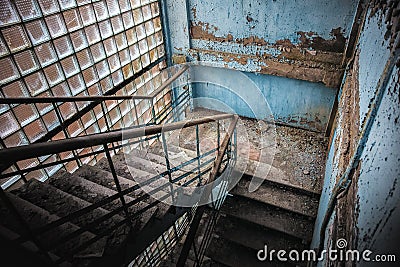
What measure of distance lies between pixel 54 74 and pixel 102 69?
76 cm

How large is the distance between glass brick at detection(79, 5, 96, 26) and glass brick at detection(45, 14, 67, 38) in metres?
0.32

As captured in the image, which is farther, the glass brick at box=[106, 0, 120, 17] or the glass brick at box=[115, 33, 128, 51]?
the glass brick at box=[115, 33, 128, 51]

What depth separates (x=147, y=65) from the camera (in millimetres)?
4617

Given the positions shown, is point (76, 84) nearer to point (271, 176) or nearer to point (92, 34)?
point (92, 34)

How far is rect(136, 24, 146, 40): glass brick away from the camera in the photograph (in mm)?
4250

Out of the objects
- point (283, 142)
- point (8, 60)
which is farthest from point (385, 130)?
point (283, 142)

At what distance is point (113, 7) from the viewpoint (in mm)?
3643

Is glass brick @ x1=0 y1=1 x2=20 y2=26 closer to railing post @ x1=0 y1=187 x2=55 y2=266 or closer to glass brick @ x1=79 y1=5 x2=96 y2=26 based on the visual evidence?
glass brick @ x1=79 y1=5 x2=96 y2=26

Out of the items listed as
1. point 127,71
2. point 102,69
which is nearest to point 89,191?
point 102,69

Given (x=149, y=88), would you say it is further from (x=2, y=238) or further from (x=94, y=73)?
(x=2, y=238)

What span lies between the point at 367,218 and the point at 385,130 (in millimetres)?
378

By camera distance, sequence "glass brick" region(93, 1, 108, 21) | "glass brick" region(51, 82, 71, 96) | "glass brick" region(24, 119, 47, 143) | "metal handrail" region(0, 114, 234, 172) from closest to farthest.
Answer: "metal handrail" region(0, 114, 234, 172)
"glass brick" region(24, 119, 47, 143)
"glass brick" region(51, 82, 71, 96)
"glass brick" region(93, 1, 108, 21)

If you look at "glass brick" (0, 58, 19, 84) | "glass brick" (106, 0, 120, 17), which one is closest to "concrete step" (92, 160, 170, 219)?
"glass brick" (0, 58, 19, 84)

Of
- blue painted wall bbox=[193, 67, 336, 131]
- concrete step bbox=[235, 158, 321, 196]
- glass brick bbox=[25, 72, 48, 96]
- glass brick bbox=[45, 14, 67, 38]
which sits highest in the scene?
glass brick bbox=[45, 14, 67, 38]
